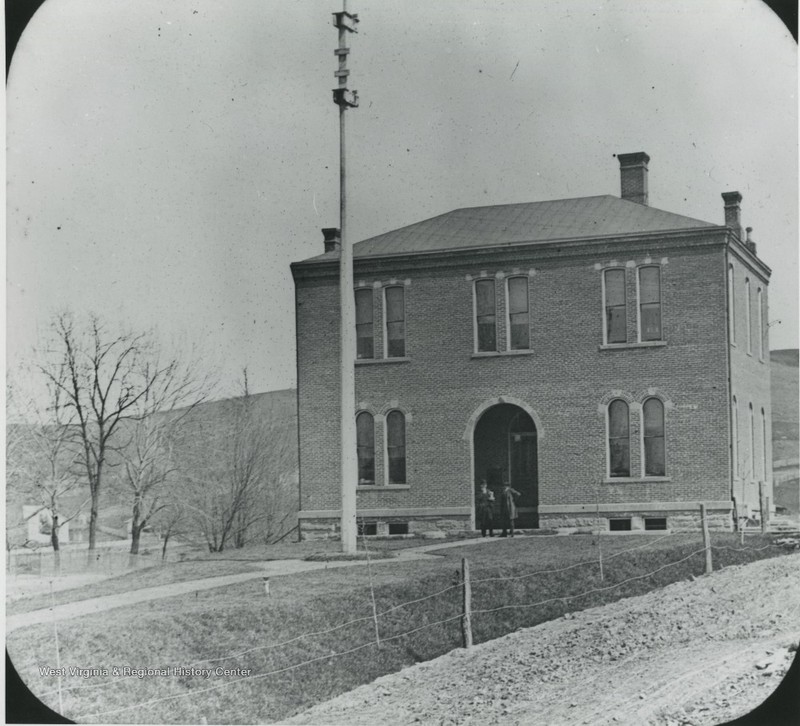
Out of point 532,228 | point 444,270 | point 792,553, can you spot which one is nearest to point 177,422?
point 444,270

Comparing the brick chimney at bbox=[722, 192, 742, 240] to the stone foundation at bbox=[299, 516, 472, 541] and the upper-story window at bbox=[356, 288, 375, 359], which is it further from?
the stone foundation at bbox=[299, 516, 472, 541]

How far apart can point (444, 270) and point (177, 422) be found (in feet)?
13.5

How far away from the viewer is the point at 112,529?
567 inches

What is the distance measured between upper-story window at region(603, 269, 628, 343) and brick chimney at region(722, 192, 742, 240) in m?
1.56

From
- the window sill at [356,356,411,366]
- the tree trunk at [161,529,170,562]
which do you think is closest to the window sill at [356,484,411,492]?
the window sill at [356,356,411,366]

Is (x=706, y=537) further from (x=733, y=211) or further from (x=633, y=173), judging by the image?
(x=633, y=173)

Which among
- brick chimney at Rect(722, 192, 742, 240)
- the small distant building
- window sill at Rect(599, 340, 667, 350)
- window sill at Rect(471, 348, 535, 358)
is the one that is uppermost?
brick chimney at Rect(722, 192, 742, 240)

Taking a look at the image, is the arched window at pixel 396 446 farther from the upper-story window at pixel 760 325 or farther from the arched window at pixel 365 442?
the upper-story window at pixel 760 325

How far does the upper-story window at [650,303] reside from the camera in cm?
1473

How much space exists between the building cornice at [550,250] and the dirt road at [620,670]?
4696 mm

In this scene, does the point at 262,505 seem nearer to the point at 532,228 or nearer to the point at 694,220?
the point at 532,228

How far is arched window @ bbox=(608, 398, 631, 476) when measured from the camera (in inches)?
579

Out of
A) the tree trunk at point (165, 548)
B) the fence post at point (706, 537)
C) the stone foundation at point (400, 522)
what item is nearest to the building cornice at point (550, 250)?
the stone foundation at point (400, 522)

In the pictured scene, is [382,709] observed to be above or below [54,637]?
below
